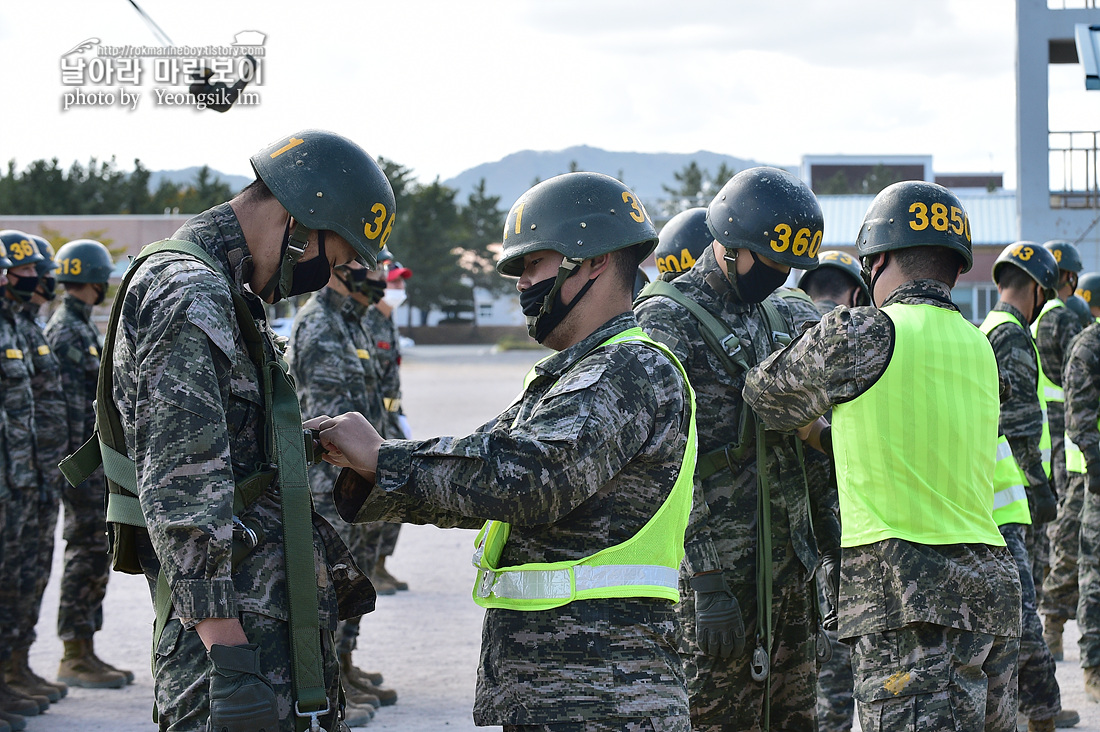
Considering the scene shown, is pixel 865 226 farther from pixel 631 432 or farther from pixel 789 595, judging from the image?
pixel 631 432

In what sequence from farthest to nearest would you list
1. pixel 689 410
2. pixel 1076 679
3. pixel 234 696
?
pixel 1076 679
pixel 689 410
pixel 234 696

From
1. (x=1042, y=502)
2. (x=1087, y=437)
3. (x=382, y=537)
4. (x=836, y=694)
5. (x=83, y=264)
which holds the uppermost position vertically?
(x=83, y=264)

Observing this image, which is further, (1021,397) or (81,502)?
(81,502)

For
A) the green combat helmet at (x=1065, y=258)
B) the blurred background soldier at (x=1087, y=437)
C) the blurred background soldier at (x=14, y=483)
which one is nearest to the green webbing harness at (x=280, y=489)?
the blurred background soldier at (x=14, y=483)

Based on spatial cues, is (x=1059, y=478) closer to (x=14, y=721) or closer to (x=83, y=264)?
(x=14, y=721)

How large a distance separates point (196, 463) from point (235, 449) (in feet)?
0.92

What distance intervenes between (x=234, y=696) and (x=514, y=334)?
2583 inches

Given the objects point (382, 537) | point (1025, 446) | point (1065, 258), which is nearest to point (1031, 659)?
point (1025, 446)

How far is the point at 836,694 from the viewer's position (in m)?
5.28

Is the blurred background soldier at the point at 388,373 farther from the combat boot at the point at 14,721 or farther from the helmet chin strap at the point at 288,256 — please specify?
the helmet chin strap at the point at 288,256

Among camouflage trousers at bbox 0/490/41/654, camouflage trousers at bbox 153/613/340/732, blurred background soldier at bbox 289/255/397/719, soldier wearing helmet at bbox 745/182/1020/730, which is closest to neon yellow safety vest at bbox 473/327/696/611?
camouflage trousers at bbox 153/613/340/732

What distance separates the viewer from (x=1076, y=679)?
6.90 meters

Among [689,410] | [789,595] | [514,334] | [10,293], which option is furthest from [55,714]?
[514,334]

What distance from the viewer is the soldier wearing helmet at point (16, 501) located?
6340mm
